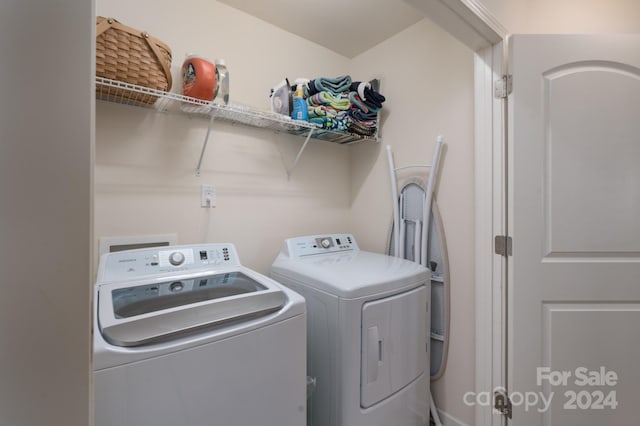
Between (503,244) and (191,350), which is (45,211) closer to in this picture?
(191,350)

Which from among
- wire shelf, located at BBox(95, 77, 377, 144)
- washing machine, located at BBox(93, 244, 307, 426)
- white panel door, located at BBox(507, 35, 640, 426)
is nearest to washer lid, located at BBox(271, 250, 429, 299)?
washing machine, located at BBox(93, 244, 307, 426)

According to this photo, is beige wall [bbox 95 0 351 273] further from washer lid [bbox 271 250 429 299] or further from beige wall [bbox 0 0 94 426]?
beige wall [bbox 0 0 94 426]

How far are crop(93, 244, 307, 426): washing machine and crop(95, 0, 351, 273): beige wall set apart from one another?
0.38m

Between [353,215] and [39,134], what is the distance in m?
2.19

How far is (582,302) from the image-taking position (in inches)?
50.2

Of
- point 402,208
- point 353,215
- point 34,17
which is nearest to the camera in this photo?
point 34,17

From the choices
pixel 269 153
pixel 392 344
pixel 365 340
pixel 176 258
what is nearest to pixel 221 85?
pixel 269 153

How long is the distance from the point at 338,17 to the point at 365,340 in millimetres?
2058

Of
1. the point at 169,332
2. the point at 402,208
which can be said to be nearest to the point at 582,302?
the point at 402,208

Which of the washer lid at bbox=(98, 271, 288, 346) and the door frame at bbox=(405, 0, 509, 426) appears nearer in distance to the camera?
the washer lid at bbox=(98, 271, 288, 346)

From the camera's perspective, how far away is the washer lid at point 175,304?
0.79m

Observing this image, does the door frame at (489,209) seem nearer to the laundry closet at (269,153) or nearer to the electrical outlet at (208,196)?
the laundry closet at (269,153)

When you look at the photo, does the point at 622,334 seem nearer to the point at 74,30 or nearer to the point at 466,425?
the point at 466,425

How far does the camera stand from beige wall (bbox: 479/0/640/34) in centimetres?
138
